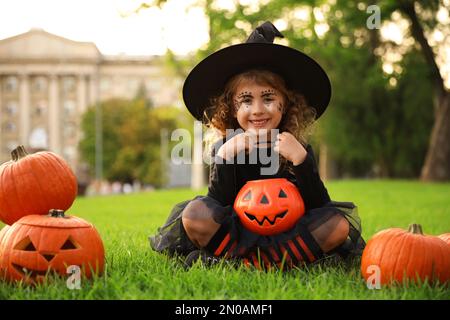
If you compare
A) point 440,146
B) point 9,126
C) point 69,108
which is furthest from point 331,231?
point 69,108

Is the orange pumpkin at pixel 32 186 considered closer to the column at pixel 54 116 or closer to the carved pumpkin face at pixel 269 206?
the carved pumpkin face at pixel 269 206

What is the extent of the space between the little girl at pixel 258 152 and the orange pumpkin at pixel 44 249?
25.5 inches

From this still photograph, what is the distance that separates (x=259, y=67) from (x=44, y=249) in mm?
1805

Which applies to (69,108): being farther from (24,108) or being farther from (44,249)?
(44,249)

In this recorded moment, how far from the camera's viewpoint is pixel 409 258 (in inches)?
113

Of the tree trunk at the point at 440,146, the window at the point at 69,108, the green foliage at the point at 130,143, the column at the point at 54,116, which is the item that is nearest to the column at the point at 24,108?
the column at the point at 54,116

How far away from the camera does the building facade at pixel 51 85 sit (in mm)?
51094

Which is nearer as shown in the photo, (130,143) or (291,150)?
(291,150)

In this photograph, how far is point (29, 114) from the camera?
53625 millimetres

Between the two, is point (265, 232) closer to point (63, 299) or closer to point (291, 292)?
point (291, 292)

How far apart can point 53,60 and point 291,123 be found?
177 ft

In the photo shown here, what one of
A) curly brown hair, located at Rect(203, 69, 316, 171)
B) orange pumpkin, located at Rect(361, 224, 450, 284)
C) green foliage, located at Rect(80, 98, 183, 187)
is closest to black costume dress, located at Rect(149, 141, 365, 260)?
curly brown hair, located at Rect(203, 69, 316, 171)

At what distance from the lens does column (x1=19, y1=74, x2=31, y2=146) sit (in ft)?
171
